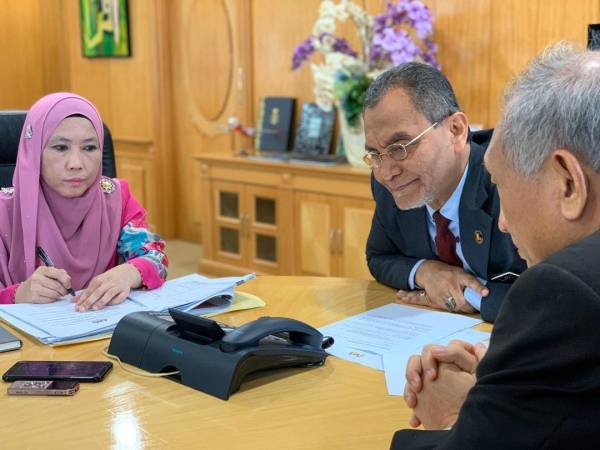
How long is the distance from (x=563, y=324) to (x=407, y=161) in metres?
1.12

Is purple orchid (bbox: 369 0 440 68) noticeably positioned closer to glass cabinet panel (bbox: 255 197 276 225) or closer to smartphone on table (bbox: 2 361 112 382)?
glass cabinet panel (bbox: 255 197 276 225)

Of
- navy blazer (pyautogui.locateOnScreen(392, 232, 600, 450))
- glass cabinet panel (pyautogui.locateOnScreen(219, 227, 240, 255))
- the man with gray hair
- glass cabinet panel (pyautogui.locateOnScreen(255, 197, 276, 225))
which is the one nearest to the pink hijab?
the man with gray hair

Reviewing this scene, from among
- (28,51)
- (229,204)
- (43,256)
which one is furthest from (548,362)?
(28,51)

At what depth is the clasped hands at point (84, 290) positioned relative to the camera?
1734mm

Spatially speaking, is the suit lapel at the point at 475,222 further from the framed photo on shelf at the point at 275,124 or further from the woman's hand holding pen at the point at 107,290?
the framed photo on shelf at the point at 275,124

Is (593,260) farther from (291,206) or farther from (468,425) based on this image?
(291,206)

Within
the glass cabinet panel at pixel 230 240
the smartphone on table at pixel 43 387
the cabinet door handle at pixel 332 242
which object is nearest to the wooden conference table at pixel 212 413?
the smartphone on table at pixel 43 387

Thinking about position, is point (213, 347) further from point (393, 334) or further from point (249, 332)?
point (393, 334)

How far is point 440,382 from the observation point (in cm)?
118

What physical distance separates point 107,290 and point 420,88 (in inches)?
34.2

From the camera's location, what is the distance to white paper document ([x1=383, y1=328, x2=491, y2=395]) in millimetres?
1324

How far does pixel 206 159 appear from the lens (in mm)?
4797

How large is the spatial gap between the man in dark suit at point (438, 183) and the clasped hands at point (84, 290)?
667mm

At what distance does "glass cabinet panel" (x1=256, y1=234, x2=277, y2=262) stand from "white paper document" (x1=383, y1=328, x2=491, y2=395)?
2940mm
